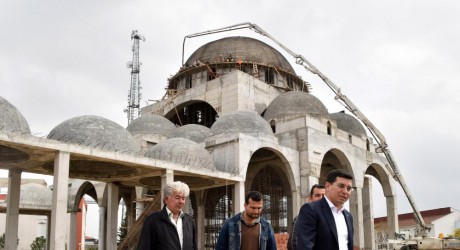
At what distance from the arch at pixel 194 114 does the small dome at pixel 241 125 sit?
26.7 feet

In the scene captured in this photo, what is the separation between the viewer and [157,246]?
4910 mm

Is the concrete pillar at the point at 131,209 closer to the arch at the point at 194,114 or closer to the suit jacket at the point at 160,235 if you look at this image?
the arch at the point at 194,114

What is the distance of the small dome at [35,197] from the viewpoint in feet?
94.2

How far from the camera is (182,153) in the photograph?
67.3 ft

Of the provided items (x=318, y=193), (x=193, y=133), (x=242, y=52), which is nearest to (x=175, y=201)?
(x=318, y=193)

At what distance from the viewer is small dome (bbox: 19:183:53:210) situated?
94.2 ft

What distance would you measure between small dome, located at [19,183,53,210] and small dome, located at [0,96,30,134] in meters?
13.6

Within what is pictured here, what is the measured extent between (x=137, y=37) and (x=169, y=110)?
1637 centimetres

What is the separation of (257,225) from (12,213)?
50.9 ft

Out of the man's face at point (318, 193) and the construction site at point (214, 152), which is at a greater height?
the construction site at point (214, 152)

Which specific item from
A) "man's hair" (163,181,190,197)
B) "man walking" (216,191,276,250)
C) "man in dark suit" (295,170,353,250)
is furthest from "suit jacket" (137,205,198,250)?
"man in dark suit" (295,170,353,250)

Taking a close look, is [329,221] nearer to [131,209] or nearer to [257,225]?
[257,225]

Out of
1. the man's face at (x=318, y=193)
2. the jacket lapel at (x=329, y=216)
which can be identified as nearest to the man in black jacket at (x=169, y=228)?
the jacket lapel at (x=329, y=216)

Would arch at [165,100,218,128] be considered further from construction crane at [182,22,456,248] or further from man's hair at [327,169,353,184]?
man's hair at [327,169,353,184]
